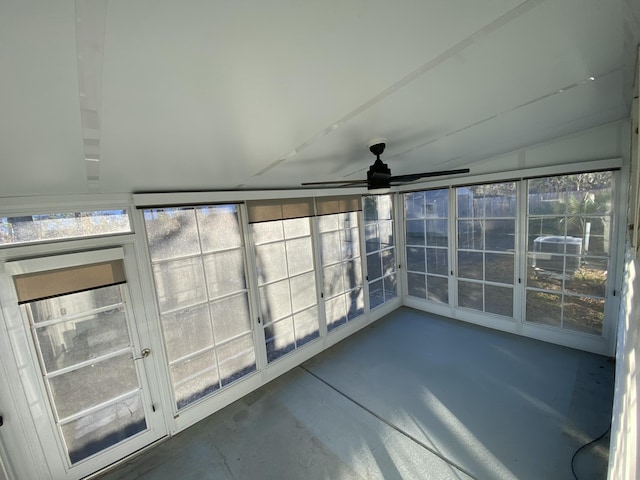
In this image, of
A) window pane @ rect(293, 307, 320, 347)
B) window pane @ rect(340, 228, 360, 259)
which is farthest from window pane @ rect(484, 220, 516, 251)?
window pane @ rect(293, 307, 320, 347)

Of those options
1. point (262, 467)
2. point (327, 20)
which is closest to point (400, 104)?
point (327, 20)

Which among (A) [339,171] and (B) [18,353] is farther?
(A) [339,171]

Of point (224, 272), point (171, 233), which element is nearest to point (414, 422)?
point (224, 272)

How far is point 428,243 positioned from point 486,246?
2.92 feet

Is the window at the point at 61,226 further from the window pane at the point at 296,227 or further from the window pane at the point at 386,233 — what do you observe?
the window pane at the point at 386,233

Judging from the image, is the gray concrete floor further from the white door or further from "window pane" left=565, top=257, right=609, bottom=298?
"window pane" left=565, top=257, right=609, bottom=298

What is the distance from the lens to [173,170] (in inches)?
82.3

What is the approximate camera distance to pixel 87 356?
231cm

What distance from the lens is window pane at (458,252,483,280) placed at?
4277 mm

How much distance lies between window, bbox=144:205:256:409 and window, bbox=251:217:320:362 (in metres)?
0.25

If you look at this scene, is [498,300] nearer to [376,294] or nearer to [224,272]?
[376,294]

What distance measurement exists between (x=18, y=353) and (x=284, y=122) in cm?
257

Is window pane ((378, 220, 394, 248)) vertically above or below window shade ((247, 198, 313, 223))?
below

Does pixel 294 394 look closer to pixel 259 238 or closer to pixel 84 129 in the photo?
pixel 259 238
